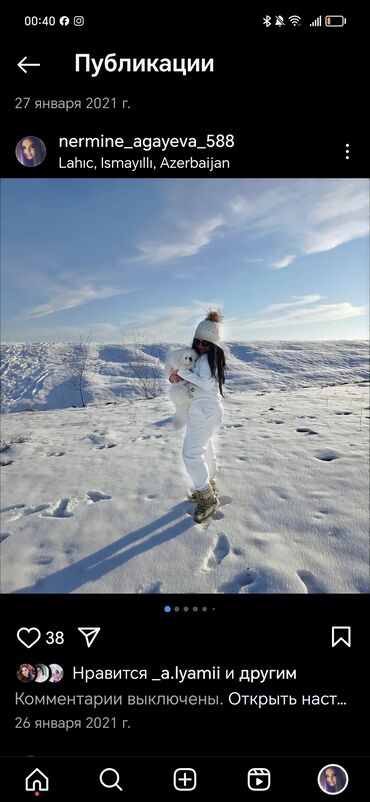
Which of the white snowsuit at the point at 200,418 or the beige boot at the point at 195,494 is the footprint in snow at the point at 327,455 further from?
→ the white snowsuit at the point at 200,418

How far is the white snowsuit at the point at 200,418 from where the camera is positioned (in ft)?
11.2

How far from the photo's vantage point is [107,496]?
3.97 metres

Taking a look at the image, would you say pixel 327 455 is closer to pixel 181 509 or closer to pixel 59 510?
pixel 181 509

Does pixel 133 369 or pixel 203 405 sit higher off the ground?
pixel 203 405
